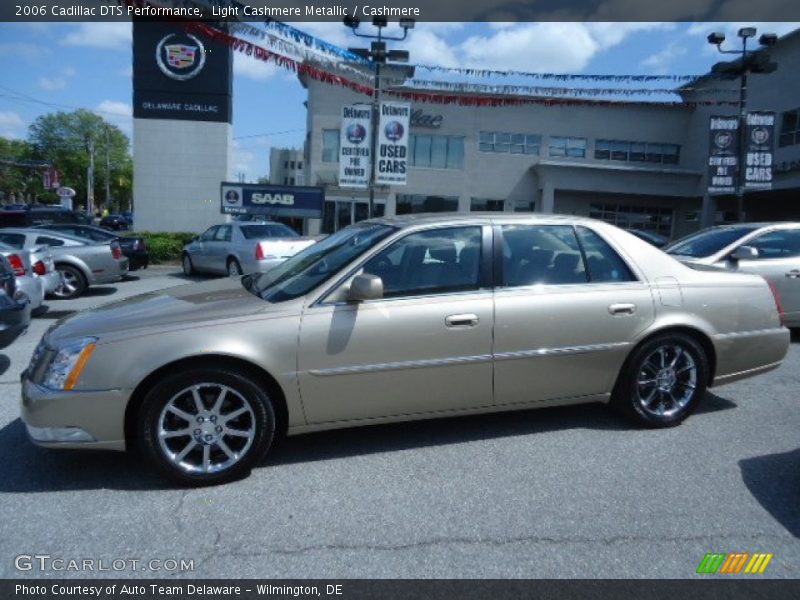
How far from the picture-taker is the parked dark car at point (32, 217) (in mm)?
18766

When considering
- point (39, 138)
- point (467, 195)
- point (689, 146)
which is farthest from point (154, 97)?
point (39, 138)

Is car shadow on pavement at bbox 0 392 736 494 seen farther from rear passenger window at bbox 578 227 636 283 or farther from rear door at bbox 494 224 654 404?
rear passenger window at bbox 578 227 636 283

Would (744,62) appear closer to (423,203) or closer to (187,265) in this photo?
(187,265)

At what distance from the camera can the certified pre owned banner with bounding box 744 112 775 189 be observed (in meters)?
16.9

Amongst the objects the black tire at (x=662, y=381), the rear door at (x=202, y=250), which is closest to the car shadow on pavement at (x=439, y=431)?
the black tire at (x=662, y=381)

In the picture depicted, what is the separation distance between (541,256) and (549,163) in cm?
2903

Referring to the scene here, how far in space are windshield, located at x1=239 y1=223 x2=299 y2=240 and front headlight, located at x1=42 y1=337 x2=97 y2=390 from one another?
33.2 ft

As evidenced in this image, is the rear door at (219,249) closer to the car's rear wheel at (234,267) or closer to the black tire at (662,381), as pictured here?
the car's rear wheel at (234,267)

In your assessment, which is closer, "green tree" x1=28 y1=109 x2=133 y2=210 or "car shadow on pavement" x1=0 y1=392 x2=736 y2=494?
"car shadow on pavement" x1=0 y1=392 x2=736 y2=494

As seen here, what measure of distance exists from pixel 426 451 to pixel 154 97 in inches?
847

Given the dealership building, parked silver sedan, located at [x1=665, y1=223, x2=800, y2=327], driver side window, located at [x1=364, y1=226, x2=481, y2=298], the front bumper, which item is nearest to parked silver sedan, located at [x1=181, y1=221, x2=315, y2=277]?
parked silver sedan, located at [x1=665, y1=223, x2=800, y2=327]

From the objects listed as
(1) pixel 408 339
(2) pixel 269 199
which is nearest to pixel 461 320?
(1) pixel 408 339

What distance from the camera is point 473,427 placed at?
4.43 meters
